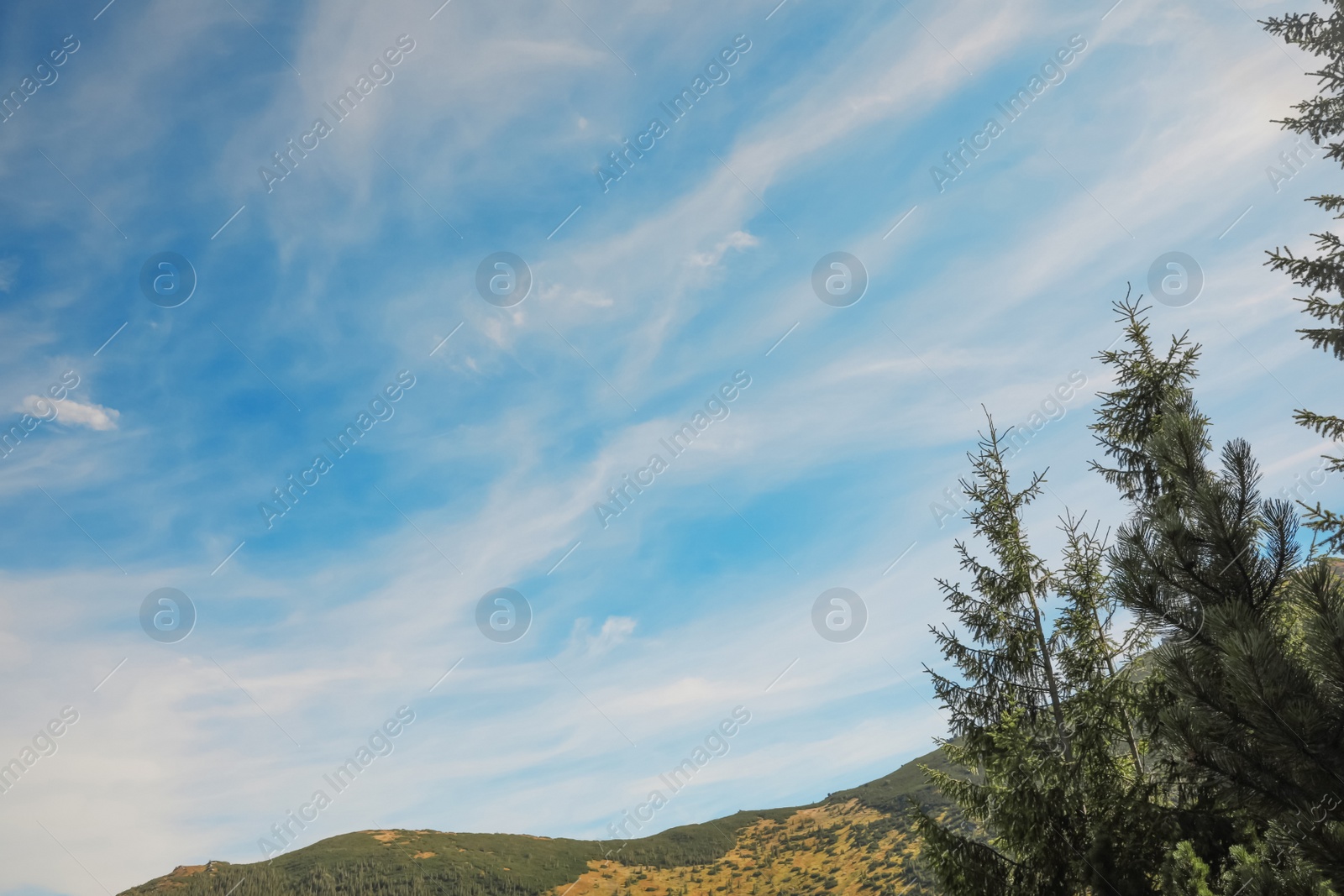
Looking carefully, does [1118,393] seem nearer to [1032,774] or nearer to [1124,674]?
[1124,674]

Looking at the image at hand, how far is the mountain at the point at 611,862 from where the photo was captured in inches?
4449

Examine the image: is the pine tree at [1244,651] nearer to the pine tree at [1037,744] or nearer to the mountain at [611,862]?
the pine tree at [1037,744]

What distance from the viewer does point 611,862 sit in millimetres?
147750

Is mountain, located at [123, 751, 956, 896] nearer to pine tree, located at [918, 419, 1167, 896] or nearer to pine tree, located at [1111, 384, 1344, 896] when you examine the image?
pine tree, located at [918, 419, 1167, 896]

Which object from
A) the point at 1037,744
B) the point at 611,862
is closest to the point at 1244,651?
the point at 1037,744

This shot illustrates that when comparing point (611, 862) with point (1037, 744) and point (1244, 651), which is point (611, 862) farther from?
point (1244, 651)

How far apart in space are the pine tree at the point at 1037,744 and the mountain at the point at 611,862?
317 feet

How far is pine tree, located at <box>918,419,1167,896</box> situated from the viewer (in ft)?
35.7

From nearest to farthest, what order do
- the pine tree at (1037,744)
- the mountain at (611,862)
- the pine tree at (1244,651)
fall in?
the pine tree at (1244,651), the pine tree at (1037,744), the mountain at (611,862)

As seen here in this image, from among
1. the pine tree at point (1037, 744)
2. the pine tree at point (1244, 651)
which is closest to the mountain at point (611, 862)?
the pine tree at point (1037, 744)

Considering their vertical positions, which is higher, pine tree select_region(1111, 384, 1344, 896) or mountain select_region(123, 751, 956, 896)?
pine tree select_region(1111, 384, 1344, 896)

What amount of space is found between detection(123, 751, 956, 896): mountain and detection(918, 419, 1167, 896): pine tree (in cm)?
9673

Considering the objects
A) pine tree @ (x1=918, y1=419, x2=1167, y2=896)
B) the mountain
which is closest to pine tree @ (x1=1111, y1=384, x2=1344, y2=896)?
pine tree @ (x1=918, y1=419, x2=1167, y2=896)

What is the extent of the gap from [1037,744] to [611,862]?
15968 centimetres
